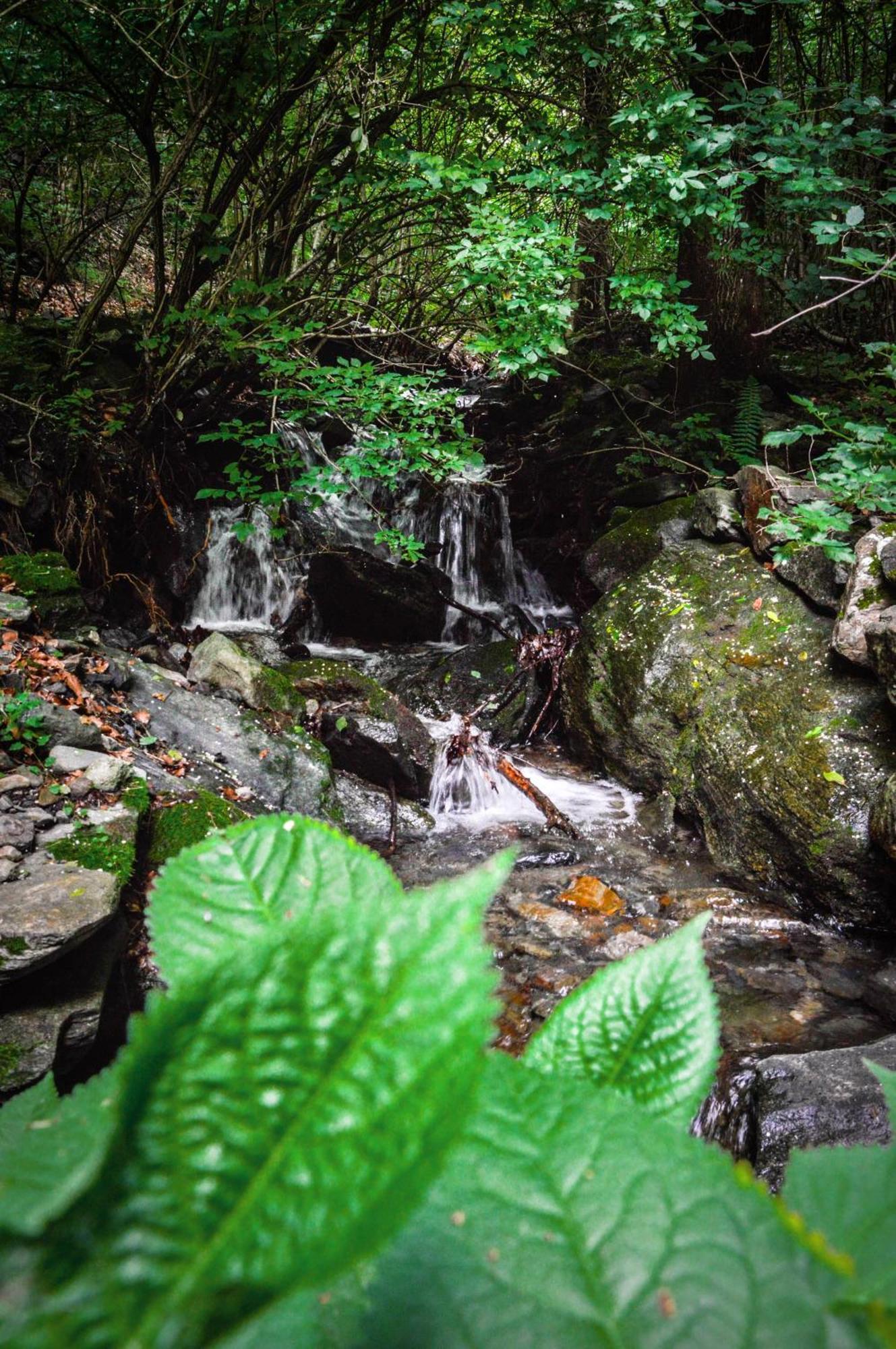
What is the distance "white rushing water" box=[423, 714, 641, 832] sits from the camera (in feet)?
20.8

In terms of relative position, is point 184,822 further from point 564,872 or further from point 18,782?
point 564,872

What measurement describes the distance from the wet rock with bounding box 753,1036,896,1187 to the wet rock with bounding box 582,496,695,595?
4.98 metres

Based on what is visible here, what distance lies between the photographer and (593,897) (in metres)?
Result: 5.16

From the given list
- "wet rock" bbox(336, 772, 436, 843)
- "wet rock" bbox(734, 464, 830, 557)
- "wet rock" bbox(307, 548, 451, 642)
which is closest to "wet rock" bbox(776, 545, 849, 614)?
"wet rock" bbox(734, 464, 830, 557)

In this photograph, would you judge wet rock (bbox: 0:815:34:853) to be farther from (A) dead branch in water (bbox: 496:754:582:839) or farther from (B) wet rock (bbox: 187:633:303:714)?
(A) dead branch in water (bbox: 496:754:582:839)

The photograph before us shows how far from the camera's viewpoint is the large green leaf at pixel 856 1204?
325 mm

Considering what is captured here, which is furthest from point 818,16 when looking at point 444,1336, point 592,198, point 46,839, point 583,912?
point 444,1336

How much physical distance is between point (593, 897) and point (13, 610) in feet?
15.3

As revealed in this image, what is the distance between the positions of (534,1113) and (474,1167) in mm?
38

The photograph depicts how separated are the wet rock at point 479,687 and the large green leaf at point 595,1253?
7165mm

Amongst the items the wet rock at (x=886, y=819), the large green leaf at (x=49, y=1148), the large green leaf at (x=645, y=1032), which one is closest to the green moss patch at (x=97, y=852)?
the large green leaf at (x=49, y=1148)

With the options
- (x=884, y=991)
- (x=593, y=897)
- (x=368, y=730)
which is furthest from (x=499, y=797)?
(x=884, y=991)

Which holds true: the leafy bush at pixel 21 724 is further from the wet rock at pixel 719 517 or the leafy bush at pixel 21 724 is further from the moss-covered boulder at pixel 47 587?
the wet rock at pixel 719 517

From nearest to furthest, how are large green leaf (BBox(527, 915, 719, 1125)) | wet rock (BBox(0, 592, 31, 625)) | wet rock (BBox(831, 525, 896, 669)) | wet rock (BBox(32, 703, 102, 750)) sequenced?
large green leaf (BBox(527, 915, 719, 1125)) < wet rock (BBox(32, 703, 102, 750)) < wet rock (BBox(831, 525, 896, 669)) < wet rock (BBox(0, 592, 31, 625))
